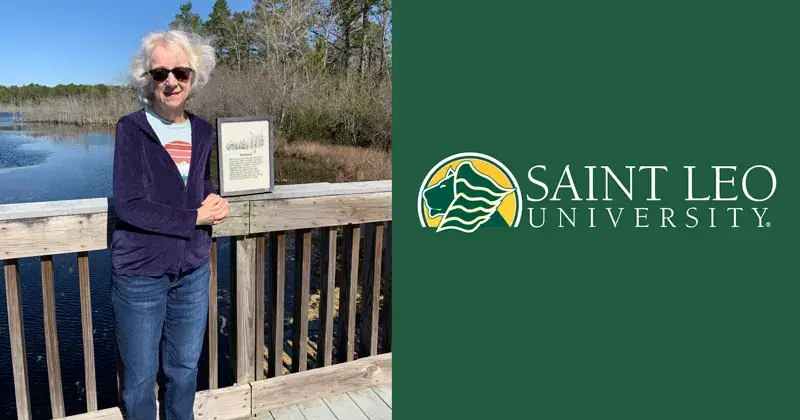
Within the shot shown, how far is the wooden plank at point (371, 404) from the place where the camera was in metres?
2.57

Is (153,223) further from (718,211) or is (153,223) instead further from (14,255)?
(718,211)

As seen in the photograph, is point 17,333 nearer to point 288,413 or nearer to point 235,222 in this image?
point 235,222

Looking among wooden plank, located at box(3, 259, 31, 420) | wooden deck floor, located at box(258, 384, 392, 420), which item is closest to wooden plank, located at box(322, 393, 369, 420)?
wooden deck floor, located at box(258, 384, 392, 420)

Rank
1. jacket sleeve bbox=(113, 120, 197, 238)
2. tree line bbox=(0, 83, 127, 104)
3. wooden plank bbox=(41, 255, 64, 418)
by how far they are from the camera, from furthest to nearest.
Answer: tree line bbox=(0, 83, 127, 104) → wooden plank bbox=(41, 255, 64, 418) → jacket sleeve bbox=(113, 120, 197, 238)

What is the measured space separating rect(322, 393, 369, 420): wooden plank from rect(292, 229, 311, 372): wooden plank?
188 mm

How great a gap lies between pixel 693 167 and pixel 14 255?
212 cm

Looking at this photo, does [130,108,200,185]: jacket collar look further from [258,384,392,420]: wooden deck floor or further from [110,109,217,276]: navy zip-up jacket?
[258,384,392,420]: wooden deck floor

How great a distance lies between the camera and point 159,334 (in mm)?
2023

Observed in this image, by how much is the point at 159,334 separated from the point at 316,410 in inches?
33.0

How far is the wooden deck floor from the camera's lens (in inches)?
101

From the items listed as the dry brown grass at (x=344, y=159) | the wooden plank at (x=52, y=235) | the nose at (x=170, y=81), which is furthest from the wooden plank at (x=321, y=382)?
the dry brown grass at (x=344, y=159)

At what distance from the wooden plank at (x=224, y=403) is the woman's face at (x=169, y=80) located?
116 centimetres

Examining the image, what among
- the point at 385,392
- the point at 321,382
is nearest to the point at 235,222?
the point at 321,382

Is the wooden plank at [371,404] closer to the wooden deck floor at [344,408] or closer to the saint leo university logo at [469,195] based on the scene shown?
the wooden deck floor at [344,408]
